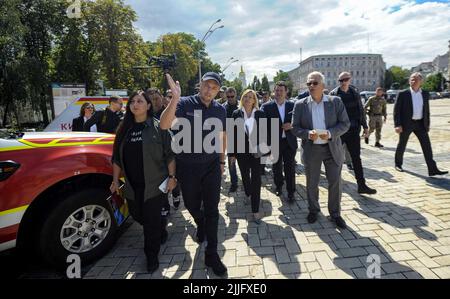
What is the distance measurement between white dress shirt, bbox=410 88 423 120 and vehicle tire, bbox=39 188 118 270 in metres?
5.75

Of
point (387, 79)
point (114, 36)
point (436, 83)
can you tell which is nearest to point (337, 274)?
point (114, 36)

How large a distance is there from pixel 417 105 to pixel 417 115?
200 mm

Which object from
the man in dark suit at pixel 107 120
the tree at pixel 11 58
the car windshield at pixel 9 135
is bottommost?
the car windshield at pixel 9 135

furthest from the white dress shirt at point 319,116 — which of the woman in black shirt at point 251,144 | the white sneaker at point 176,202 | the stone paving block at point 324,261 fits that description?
the white sneaker at point 176,202

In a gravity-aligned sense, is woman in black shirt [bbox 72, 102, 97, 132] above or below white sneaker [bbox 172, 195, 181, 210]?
above

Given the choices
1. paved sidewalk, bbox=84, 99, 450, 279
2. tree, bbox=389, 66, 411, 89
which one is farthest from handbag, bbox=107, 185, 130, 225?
Result: tree, bbox=389, 66, 411, 89

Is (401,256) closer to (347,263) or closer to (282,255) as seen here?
(347,263)

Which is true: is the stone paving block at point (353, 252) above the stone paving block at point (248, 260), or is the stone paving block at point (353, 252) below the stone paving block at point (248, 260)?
above

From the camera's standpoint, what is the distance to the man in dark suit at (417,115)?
5.43m

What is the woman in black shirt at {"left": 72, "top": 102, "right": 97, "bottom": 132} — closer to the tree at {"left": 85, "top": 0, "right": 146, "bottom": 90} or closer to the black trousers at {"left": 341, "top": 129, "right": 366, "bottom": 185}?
the black trousers at {"left": 341, "top": 129, "right": 366, "bottom": 185}

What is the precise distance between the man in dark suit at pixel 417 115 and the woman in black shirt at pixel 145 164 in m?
5.02

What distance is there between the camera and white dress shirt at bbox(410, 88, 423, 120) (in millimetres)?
5455

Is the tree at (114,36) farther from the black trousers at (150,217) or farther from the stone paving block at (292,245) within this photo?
the stone paving block at (292,245)
